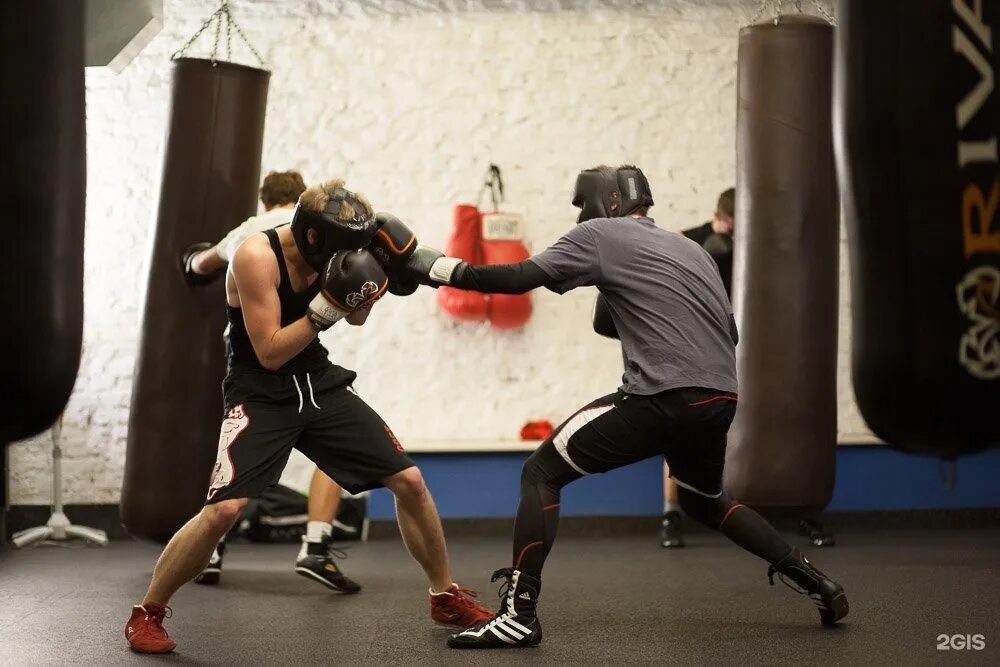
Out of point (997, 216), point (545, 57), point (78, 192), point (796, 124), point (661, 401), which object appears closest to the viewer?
point (997, 216)

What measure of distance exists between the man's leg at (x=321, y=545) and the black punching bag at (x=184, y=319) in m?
0.45

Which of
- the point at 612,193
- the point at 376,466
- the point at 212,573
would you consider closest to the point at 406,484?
the point at 376,466

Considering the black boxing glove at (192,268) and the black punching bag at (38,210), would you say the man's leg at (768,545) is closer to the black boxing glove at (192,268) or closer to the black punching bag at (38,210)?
the black boxing glove at (192,268)

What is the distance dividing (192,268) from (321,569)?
1.16 metres

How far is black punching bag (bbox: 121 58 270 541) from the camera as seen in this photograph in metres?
3.97

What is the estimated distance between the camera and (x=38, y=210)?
1557mm

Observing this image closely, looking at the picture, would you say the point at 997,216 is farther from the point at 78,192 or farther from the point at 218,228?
the point at 218,228

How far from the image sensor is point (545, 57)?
21.4 feet

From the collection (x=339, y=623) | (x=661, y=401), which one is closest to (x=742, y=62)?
(x=661, y=401)

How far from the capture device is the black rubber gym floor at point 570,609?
9.87ft

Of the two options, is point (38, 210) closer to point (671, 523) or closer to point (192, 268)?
point (192, 268)

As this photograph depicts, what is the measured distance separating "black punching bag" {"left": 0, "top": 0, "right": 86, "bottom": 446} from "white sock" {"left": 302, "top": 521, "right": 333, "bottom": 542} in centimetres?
268

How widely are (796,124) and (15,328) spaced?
2961mm

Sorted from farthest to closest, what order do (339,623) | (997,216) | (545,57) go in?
(545,57), (339,623), (997,216)
